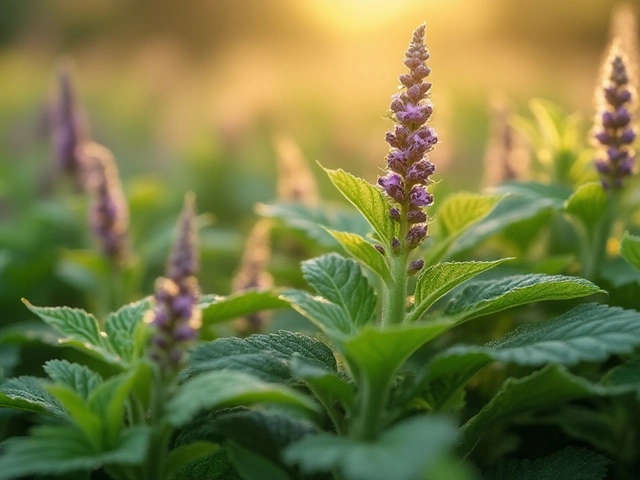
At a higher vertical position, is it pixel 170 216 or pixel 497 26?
pixel 497 26

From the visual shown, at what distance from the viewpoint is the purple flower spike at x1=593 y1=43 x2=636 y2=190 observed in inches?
121

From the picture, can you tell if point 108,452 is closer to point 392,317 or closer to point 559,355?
point 392,317

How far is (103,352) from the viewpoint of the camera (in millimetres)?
2264

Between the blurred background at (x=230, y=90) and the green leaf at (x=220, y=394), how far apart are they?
80.3 inches

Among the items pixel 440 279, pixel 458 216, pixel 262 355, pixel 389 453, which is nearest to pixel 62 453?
pixel 262 355

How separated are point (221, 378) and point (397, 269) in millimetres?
792

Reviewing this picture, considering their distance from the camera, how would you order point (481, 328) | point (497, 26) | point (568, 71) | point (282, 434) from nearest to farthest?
point (282, 434), point (481, 328), point (568, 71), point (497, 26)

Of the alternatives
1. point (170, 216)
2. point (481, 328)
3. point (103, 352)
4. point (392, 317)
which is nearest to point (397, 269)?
point (392, 317)

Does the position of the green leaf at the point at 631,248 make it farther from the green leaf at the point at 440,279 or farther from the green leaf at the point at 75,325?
the green leaf at the point at 75,325

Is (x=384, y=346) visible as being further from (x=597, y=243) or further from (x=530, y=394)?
(x=597, y=243)

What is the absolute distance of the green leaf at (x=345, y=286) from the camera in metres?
2.49

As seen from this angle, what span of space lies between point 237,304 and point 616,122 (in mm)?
1768

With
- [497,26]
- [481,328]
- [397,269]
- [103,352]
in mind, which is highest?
[497,26]

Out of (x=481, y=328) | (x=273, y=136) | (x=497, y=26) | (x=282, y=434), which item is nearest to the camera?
(x=282, y=434)
